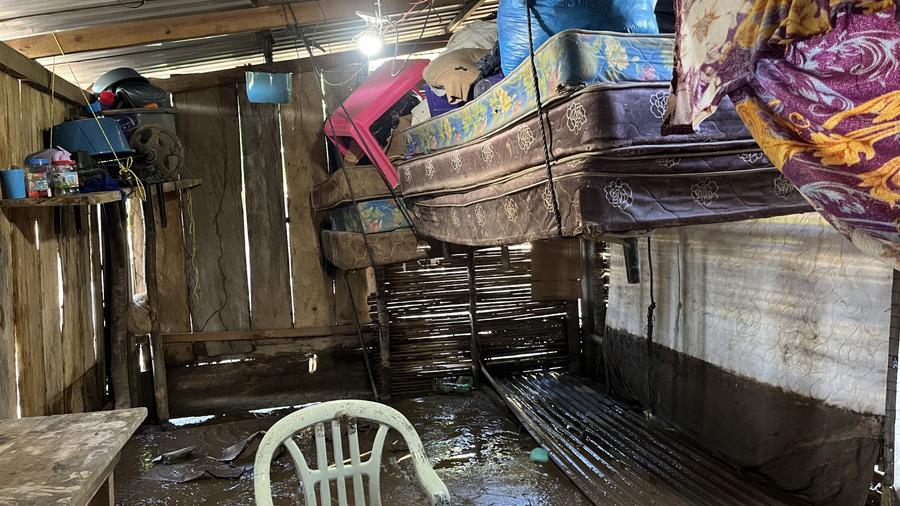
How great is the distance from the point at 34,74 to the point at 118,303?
1.89 meters

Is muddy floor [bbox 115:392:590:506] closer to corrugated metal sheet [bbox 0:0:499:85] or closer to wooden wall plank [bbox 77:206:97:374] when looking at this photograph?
wooden wall plank [bbox 77:206:97:374]

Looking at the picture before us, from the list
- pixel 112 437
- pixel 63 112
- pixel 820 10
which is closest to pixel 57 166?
pixel 63 112

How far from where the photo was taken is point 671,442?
427 centimetres

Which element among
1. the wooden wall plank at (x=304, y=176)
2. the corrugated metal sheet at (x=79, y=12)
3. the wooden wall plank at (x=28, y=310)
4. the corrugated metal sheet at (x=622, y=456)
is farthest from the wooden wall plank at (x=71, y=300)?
the corrugated metal sheet at (x=622, y=456)

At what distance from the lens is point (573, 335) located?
256 inches

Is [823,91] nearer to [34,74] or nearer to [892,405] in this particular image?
[892,405]

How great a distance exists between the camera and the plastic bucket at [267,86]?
4.81 meters

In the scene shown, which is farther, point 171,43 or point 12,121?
point 171,43

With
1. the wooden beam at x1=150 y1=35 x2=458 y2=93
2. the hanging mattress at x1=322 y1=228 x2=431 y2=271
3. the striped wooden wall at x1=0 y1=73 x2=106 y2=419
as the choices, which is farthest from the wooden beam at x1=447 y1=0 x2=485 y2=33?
the striped wooden wall at x1=0 y1=73 x2=106 y2=419

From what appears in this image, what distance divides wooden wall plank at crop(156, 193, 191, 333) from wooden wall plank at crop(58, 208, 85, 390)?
1124 mm

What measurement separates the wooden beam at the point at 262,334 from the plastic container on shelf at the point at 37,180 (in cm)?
255

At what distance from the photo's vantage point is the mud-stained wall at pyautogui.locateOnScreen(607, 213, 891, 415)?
304 cm

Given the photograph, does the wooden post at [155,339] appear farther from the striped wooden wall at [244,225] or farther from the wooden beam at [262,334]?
the striped wooden wall at [244,225]

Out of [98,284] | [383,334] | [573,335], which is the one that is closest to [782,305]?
[573,335]
